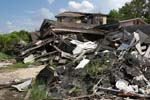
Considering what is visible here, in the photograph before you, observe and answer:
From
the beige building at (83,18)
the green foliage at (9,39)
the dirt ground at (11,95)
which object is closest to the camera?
the dirt ground at (11,95)

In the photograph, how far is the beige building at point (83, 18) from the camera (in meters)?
47.8

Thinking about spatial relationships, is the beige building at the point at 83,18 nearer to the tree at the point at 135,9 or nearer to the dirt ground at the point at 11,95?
the tree at the point at 135,9

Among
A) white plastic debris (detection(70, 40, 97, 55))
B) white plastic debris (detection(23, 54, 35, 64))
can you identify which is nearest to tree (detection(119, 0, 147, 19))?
white plastic debris (detection(70, 40, 97, 55))

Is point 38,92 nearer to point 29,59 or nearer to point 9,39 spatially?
point 29,59

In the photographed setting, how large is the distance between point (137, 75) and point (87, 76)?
1953 millimetres

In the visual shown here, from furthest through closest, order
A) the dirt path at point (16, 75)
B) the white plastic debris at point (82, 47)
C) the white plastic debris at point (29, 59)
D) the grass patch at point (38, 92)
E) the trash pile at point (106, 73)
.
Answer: the white plastic debris at point (29, 59) < the white plastic debris at point (82, 47) < the dirt path at point (16, 75) < the trash pile at point (106, 73) < the grass patch at point (38, 92)

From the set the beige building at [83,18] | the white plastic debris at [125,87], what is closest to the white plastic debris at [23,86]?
the white plastic debris at [125,87]

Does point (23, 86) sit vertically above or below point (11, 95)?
above

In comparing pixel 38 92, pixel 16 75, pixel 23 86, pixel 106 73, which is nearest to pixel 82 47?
pixel 16 75

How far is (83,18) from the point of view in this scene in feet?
164

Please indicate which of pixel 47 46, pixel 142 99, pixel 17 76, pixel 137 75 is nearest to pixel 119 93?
pixel 142 99

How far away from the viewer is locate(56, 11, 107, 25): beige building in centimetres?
4781

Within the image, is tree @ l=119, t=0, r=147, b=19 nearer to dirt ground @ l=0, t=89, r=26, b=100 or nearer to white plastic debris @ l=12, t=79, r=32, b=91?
white plastic debris @ l=12, t=79, r=32, b=91

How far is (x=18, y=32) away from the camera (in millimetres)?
34094
